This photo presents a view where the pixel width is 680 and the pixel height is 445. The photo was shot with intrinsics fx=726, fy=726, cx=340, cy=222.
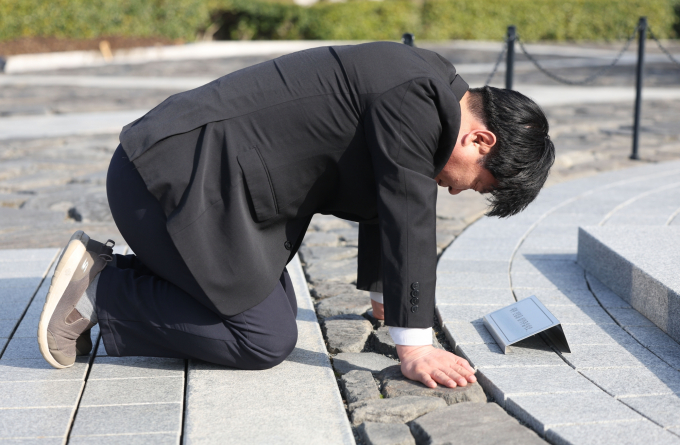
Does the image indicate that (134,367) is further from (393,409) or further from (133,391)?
(393,409)

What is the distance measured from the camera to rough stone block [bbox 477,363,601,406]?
2244 millimetres

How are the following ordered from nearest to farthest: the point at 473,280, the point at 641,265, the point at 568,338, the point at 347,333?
1. the point at 568,338
2. the point at 347,333
3. the point at 641,265
4. the point at 473,280

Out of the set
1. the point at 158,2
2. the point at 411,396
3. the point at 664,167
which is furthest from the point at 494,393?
the point at 158,2

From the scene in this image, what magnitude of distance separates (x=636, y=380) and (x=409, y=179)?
988 mm

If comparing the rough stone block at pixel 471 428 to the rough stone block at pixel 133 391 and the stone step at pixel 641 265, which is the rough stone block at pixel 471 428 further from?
the stone step at pixel 641 265

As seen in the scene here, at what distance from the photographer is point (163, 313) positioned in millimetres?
2424

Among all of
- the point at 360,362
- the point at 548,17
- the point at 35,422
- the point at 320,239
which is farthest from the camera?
the point at 548,17

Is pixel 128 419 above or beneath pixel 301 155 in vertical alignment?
beneath

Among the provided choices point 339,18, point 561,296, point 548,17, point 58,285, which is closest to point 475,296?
point 561,296

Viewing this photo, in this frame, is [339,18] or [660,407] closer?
[660,407]

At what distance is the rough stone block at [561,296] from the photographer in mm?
3012

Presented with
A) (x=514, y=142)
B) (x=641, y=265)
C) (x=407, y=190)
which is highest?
(x=514, y=142)

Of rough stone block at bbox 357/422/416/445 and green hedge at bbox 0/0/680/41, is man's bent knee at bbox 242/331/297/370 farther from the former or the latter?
green hedge at bbox 0/0/680/41

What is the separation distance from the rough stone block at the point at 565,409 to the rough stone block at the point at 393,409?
234 mm
